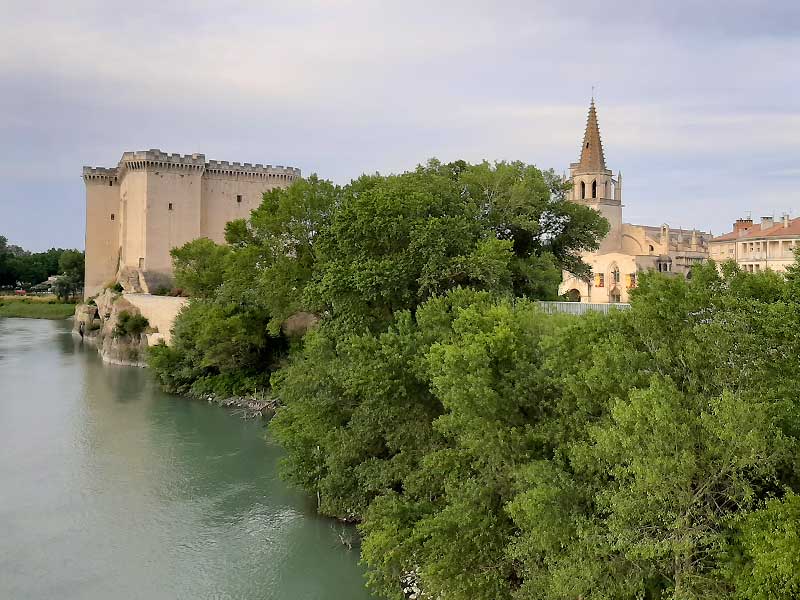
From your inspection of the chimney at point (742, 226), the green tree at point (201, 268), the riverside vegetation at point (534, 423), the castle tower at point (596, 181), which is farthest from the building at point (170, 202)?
the riverside vegetation at point (534, 423)

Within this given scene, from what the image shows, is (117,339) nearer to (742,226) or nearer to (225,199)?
(225,199)

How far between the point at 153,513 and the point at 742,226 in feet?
85.9

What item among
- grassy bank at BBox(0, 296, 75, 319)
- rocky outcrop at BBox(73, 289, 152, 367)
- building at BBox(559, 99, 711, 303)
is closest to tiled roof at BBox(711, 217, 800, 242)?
building at BBox(559, 99, 711, 303)

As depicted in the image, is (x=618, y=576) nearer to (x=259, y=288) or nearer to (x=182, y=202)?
(x=259, y=288)

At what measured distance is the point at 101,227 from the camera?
141 feet

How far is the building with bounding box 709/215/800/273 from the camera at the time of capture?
2641 centimetres

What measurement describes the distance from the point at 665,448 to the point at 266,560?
627cm

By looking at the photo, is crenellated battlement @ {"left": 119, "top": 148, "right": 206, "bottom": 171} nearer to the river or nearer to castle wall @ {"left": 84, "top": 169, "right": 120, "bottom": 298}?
castle wall @ {"left": 84, "top": 169, "right": 120, "bottom": 298}

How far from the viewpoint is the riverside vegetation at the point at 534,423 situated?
6.43 metres

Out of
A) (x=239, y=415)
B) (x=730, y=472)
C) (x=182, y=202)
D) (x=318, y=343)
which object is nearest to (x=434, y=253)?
(x=318, y=343)

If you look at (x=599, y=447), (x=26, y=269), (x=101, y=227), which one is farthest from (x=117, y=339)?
(x=26, y=269)

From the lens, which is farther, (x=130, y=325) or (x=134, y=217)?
(x=134, y=217)

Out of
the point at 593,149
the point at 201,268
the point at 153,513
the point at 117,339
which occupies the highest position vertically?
the point at 593,149

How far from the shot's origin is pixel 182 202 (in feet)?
122
